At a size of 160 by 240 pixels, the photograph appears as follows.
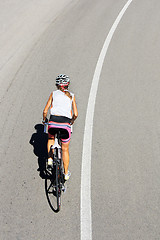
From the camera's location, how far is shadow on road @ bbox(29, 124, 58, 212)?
6510mm

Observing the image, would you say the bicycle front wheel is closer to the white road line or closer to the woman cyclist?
the woman cyclist

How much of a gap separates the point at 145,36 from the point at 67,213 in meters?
9.16

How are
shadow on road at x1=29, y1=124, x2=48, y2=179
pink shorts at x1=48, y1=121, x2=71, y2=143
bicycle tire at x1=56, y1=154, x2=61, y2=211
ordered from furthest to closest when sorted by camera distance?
shadow on road at x1=29, y1=124, x2=48, y2=179, pink shorts at x1=48, y1=121, x2=71, y2=143, bicycle tire at x1=56, y1=154, x2=61, y2=211

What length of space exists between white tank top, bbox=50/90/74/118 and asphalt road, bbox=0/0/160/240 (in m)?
1.55

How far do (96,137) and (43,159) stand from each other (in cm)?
149

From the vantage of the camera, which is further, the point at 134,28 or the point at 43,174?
the point at 134,28

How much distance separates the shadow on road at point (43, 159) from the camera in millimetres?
6510

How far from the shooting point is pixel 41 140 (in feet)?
26.0

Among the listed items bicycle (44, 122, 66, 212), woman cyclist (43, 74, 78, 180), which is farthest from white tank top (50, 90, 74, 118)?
bicycle (44, 122, 66, 212)

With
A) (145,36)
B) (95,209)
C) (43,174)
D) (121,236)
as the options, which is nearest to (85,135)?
(43,174)

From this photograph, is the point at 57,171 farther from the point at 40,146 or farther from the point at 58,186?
the point at 40,146

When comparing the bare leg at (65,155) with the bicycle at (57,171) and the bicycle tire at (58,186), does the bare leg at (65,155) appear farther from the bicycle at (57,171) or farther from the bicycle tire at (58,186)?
the bicycle tire at (58,186)

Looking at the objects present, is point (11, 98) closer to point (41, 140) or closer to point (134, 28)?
point (41, 140)

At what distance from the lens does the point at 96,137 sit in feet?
26.2
